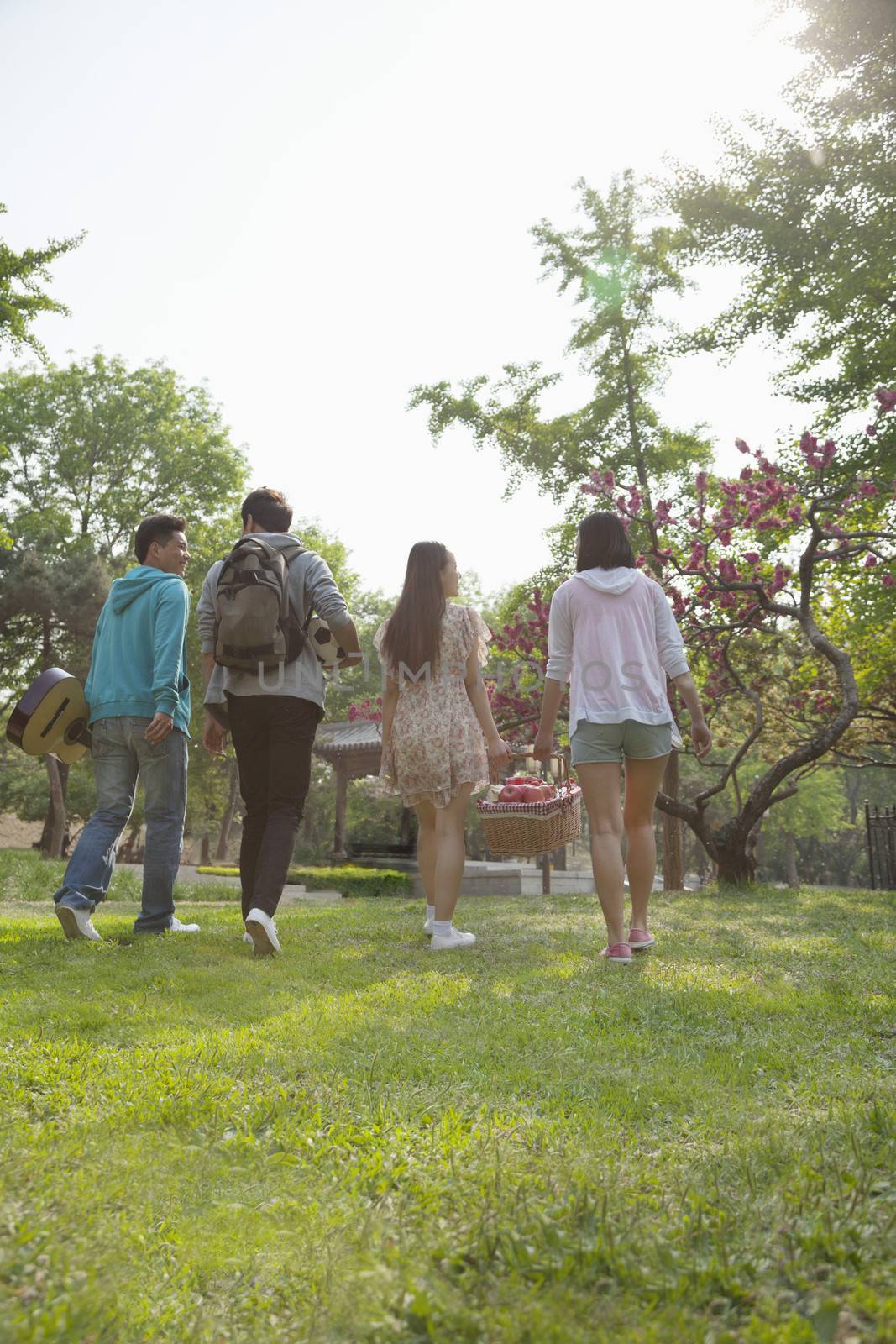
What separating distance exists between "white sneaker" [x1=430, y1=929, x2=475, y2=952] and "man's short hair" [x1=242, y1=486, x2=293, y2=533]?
2.29 meters

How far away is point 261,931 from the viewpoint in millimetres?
4367

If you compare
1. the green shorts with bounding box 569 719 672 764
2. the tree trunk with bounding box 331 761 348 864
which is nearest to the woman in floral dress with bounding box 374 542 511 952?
the green shorts with bounding box 569 719 672 764

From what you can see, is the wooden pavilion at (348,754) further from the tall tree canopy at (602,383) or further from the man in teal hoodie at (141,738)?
the man in teal hoodie at (141,738)

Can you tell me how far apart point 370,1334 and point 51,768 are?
2224 cm

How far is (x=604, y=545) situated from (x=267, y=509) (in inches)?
70.9

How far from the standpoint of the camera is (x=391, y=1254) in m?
1.49

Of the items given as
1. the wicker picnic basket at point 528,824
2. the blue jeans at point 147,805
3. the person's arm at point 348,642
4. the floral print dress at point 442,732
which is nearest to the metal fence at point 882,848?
the wicker picnic basket at point 528,824

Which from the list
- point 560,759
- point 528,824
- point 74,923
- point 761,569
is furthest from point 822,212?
point 74,923

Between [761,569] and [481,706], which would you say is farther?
[761,569]

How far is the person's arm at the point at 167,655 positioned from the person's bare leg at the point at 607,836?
209 centimetres

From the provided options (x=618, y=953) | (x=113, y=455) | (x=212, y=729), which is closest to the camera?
(x=618, y=953)

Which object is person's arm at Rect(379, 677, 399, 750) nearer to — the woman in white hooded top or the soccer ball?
the soccer ball

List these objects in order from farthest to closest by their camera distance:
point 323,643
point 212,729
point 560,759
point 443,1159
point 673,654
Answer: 1. point 560,759
2. point 212,729
3. point 673,654
4. point 323,643
5. point 443,1159

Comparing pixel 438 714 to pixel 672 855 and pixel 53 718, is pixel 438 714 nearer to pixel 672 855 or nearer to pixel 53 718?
pixel 53 718
